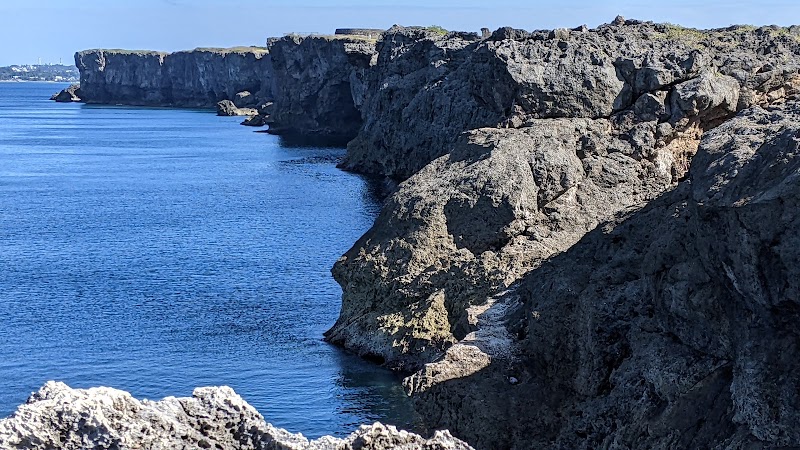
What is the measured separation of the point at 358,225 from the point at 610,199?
37788 mm

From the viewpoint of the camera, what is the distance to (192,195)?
103062 mm

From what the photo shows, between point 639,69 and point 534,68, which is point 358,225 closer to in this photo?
point 534,68

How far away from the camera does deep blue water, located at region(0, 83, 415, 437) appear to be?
143 feet

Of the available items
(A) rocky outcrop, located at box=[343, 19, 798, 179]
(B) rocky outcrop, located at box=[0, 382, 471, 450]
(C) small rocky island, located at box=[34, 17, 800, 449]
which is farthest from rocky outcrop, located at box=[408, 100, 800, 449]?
(A) rocky outcrop, located at box=[343, 19, 798, 179]

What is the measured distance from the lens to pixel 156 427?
15.1 metres

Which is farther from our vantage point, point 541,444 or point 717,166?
point 541,444

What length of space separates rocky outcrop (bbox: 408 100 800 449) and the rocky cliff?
6 cm

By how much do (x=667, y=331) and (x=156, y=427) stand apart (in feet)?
57.4

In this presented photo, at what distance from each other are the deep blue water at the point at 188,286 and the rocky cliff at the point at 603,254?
169 inches

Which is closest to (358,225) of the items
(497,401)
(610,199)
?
(610,199)

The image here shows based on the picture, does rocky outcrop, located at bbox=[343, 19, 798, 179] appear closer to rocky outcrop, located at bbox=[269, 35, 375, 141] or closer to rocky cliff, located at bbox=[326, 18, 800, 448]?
rocky cliff, located at bbox=[326, 18, 800, 448]

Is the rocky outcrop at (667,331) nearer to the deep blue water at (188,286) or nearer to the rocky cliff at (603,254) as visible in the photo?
the rocky cliff at (603,254)

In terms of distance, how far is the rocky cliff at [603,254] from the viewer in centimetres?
2375

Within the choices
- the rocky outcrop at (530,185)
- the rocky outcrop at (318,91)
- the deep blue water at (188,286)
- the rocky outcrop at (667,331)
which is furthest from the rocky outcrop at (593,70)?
the rocky outcrop at (318,91)
